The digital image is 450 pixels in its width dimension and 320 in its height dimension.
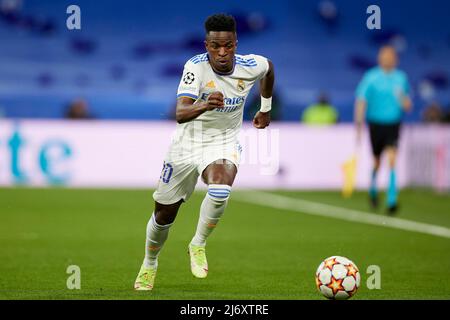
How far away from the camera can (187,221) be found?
47.6 ft

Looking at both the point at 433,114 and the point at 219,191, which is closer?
the point at 219,191

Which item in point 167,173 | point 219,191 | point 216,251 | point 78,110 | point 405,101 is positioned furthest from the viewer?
point 78,110

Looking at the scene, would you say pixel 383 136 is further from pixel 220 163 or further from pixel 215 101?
pixel 215 101

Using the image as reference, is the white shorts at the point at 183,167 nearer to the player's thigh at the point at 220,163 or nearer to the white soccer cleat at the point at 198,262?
the player's thigh at the point at 220,163

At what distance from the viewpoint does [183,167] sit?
320 inches

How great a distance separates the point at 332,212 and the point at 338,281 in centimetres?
875

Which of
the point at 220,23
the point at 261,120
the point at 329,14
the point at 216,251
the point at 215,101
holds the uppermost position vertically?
the point at 329,14

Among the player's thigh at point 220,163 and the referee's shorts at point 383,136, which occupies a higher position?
the player's thigh at point 220,163

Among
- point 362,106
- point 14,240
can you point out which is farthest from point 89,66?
point 14,240

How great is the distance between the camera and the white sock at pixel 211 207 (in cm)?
798

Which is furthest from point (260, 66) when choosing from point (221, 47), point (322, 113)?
point (322, 113)

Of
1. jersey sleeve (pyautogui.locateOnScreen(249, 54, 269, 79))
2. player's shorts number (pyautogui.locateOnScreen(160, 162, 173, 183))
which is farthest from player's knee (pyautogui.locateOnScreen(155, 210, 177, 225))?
jersey sleeve (pyautogui.locateOnScreen(249, 54, 269, 79))

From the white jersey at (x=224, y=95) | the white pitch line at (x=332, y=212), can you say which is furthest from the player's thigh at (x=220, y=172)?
the white pitch line at (x=332, y=212)

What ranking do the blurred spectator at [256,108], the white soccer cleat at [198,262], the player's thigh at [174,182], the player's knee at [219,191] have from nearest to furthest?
the player's knee at [219,191] → the player's thigh at [174,182] → the white soccer cleat at [198,262] → the blurred spectator at [256,108]
